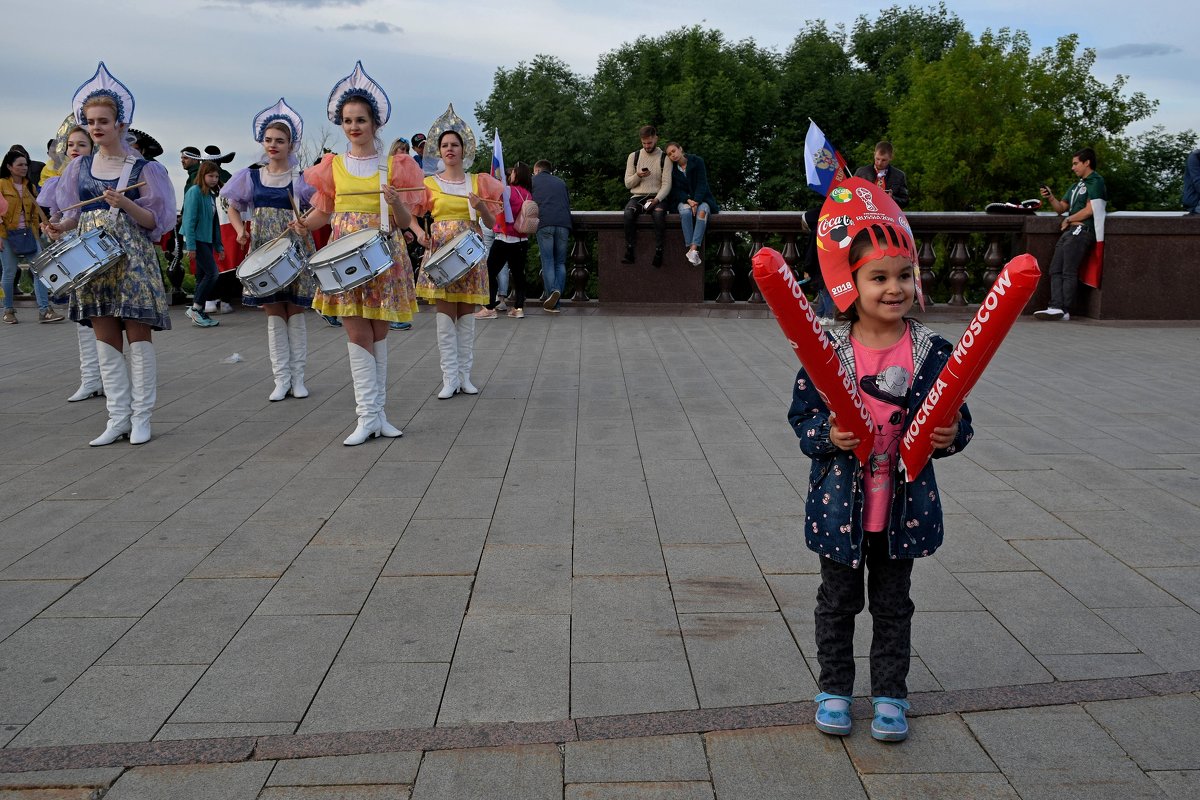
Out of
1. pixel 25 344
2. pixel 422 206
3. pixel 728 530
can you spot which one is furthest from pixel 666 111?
pixel 728 530

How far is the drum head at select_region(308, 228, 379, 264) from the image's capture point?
696cm

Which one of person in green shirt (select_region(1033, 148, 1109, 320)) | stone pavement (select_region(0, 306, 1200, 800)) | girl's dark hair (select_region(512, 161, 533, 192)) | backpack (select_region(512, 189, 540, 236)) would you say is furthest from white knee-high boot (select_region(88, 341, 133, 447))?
person in green shirt (select_region(1033, 148, 1109, 320))

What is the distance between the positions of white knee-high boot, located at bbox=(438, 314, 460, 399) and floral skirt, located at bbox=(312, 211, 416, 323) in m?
1.27

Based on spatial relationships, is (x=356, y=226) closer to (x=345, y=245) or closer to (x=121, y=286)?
(x=345, y=245)

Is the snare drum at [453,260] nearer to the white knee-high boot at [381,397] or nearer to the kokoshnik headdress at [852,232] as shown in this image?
the white knee-high boot at [381,397]

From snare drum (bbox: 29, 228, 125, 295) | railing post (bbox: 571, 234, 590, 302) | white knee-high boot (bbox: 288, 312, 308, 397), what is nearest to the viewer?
snare drum (bbox: 29, 228, 125, 295)

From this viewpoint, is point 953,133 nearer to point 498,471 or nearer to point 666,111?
point 666,111

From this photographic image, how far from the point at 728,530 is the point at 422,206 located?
3783mm

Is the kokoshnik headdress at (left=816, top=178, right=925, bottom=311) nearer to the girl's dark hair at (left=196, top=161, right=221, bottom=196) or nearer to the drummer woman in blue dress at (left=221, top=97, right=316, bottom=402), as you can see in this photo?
the drummer woman in blue dress at (left=221, top=97, right=316, bottom=402)

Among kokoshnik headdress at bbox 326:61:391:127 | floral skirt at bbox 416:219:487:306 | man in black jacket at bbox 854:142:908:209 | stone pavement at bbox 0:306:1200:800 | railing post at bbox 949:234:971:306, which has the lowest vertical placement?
stone pavement at bbox 0:306:1200:800

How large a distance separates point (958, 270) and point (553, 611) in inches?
471

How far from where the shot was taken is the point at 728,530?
5367 mm

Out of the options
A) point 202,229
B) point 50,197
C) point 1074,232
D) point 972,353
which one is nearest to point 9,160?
point 202,229

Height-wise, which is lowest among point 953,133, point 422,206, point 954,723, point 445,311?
point 954,723
